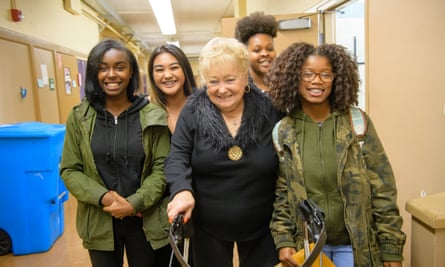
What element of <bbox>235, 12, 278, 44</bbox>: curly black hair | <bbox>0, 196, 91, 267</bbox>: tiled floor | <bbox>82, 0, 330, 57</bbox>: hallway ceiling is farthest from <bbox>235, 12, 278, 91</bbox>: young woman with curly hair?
<bbox>0, 196, 91, 267</bbox>: tiled floor

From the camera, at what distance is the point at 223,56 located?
4.29 feet

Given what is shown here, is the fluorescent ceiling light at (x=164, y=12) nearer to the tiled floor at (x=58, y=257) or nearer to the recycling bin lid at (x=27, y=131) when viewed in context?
the recycling bin lid at (x=27, y=131)

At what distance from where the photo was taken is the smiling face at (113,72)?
5.21 feet

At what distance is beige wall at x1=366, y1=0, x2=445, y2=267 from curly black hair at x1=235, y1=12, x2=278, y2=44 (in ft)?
2.32

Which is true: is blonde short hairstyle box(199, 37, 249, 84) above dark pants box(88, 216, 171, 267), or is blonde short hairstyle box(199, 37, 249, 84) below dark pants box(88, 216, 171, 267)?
above

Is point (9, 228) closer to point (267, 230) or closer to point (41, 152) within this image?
point (41, 152)

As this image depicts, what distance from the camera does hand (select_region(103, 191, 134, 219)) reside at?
1.48 meters

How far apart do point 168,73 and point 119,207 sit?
699 millimetres

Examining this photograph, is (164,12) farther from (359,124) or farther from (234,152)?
(359,124)

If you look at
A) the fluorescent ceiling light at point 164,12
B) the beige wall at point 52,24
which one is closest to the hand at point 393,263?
the beige wall at point 52,24

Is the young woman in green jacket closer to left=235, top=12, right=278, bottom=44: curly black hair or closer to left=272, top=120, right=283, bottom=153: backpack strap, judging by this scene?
left=272, top=120, right=283, bottom=153: backpack strap

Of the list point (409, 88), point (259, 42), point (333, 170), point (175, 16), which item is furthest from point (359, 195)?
point (175, 16)

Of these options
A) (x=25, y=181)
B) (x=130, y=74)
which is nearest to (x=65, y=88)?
(x=25, y=181)

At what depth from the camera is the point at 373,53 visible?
2391 mm
